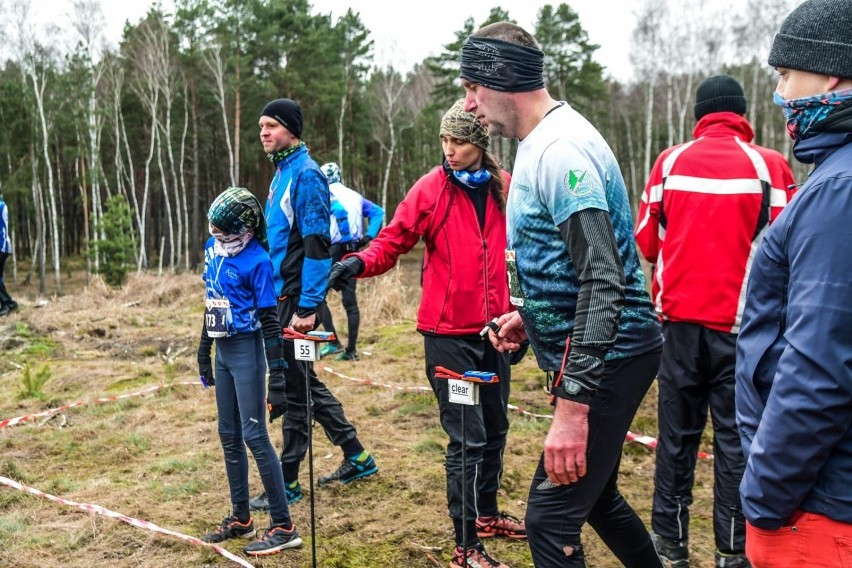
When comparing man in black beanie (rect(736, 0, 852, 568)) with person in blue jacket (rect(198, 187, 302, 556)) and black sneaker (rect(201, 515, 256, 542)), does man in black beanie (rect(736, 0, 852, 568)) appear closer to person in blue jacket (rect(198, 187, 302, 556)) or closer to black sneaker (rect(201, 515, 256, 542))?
person in blue jacket (rect(198, 187, 302, 556))

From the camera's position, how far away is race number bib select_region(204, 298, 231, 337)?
3660 millimetres

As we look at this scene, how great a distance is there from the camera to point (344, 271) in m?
3.47

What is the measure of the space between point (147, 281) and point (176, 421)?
38.2 feet

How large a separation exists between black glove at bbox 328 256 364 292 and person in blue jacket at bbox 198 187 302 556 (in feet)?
1.46

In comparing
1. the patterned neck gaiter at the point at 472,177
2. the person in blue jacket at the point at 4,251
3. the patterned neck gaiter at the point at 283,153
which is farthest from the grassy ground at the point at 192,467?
the person in blue jacket at the point at 4,251

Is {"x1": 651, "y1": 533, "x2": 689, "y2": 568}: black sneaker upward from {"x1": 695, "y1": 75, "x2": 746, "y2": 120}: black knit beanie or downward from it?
downward

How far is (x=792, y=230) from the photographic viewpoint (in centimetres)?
156

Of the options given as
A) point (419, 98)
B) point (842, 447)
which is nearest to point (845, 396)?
point (842, 447)

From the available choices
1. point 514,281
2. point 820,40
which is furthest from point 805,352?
point 514,281

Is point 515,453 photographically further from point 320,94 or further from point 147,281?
point 320,94

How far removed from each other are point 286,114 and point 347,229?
3.99 m

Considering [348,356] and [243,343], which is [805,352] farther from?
[348,356]

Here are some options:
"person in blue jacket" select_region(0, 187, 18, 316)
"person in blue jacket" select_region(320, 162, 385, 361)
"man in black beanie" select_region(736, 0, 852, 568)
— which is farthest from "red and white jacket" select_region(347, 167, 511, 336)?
"person in blue jacket" select_region(0, 187, 18, 316)

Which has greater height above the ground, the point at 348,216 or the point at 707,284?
the point at 348,216
